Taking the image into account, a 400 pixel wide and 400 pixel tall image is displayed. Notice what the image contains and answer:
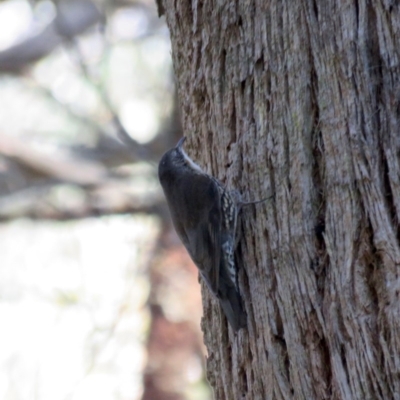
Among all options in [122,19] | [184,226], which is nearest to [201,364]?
[122,19]

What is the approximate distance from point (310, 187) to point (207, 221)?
106 cm

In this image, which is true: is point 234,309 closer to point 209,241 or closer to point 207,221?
point 209,241

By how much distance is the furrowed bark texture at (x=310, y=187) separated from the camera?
2.21m

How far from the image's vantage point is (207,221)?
11.2ft

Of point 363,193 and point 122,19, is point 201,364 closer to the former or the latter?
point 122,19

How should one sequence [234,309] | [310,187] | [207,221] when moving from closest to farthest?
1. [310,187]
2. [234,309]
3. [207,221]

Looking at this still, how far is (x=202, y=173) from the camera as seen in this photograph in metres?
3.12

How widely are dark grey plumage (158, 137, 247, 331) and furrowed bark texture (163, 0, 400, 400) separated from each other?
7cm

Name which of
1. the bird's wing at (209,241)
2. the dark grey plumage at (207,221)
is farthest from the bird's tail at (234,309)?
the bird's wing at (209,241)

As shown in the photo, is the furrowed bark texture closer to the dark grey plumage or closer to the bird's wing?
the dark grey plumage

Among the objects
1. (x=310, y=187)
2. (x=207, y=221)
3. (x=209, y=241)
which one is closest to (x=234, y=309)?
(x=310, y=187)

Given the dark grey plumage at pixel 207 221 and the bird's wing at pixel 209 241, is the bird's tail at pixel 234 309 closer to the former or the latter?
the dark grey plumage at pixel 207 221

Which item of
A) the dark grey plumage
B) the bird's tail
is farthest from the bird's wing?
the bird's tail

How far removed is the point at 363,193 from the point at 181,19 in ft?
3.88
